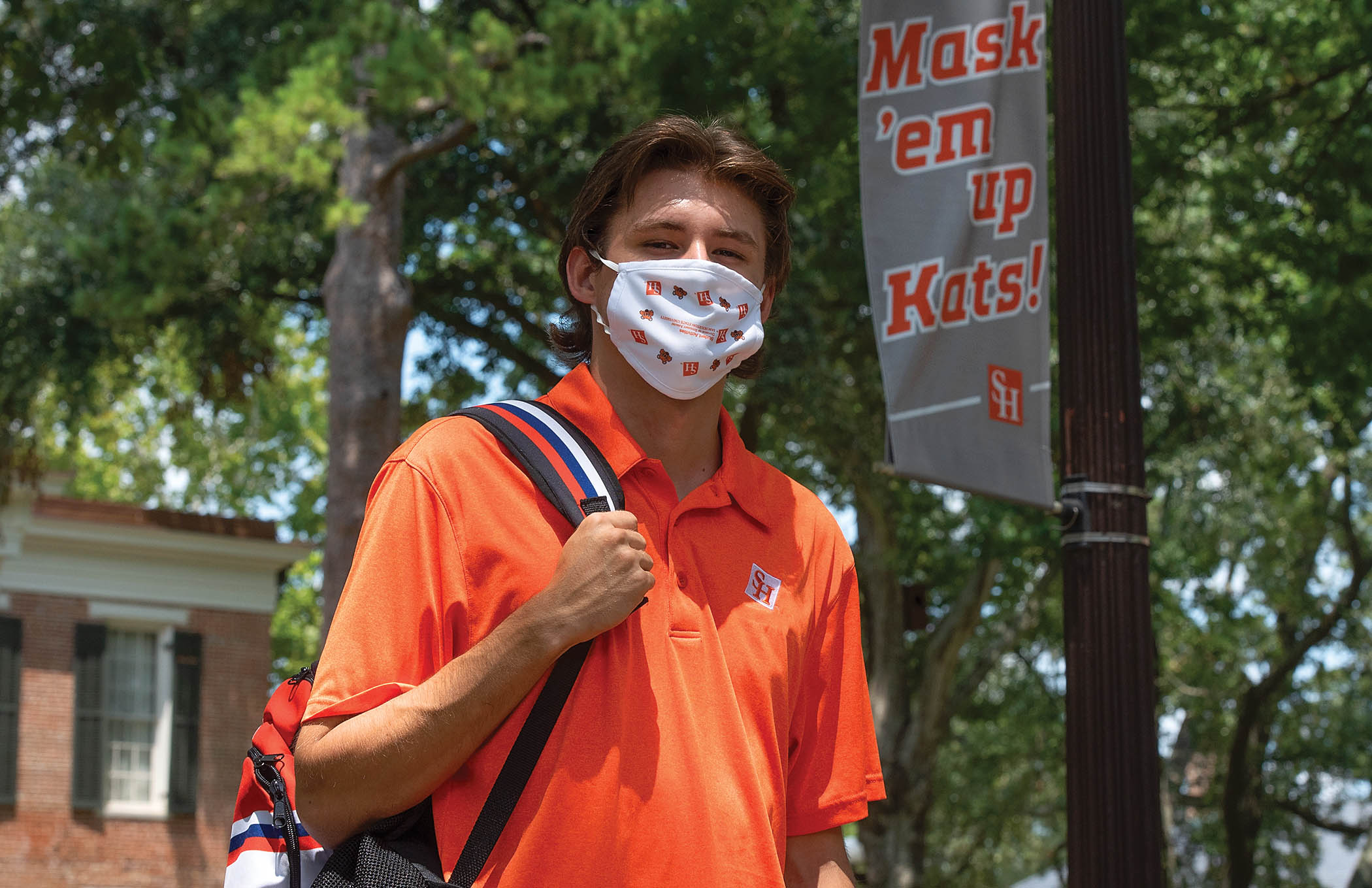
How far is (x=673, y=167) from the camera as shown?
8.82 ft

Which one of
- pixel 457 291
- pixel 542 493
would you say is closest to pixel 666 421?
pixel 542 493

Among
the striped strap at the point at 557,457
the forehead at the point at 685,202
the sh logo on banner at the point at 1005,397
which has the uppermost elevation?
the sh logo on banner at the point at 1005,397

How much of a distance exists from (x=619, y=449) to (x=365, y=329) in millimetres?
11012

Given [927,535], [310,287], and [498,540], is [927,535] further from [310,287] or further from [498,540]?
[498,540]

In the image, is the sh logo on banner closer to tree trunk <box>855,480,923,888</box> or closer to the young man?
the young man

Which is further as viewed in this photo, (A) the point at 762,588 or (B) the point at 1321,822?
(B) the point at 1321,822

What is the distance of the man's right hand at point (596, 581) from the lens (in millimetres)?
2186

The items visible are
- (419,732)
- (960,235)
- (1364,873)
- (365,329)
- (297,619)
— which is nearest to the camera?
(419,732)

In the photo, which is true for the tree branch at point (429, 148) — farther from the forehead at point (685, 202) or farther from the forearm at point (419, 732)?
the forearm at point (419, 732)

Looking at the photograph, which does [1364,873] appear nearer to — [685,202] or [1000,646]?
[1000,646]

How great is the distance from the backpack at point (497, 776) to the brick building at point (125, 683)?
57.9ft

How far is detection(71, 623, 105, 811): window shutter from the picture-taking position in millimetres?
18719

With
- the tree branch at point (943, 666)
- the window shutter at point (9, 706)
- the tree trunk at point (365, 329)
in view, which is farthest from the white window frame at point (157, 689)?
the tree branch at point (943, 666)

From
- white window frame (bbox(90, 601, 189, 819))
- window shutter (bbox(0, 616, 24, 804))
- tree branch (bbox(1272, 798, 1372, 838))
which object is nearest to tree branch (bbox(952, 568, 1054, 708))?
tree branch (bbox(1272, 798, 1372, 838))
